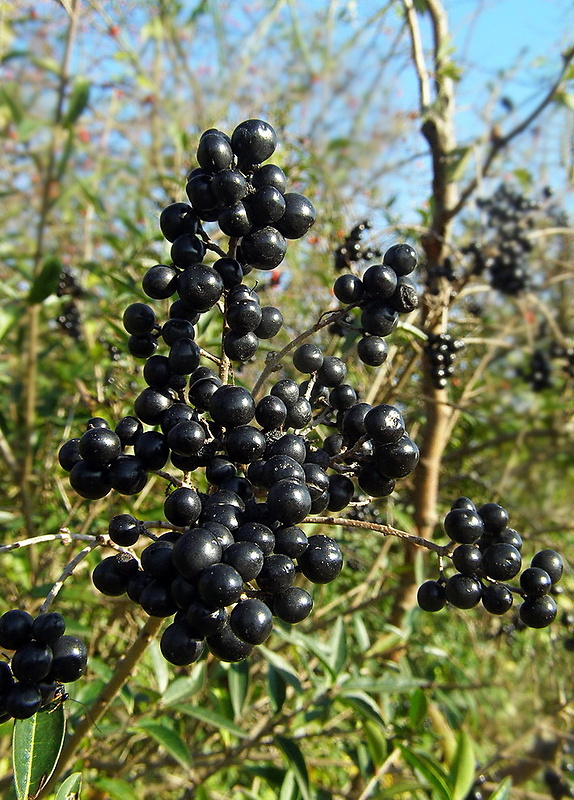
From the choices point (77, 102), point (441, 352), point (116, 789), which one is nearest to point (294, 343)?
point (441, 352)

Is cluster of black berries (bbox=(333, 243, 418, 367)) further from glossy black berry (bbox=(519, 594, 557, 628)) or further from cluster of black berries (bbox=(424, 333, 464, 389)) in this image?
cluster of black berries (bbox=(424, 333, 464, 389))

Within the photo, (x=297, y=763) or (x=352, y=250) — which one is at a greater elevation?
(x=352, y=250)

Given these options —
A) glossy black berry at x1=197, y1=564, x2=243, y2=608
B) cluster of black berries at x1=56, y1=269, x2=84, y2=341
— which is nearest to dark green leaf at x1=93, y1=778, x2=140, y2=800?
glossy black berry at x1=197, y1=564, x2=243, y2=608

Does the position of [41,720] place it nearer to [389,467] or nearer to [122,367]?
[389,467]

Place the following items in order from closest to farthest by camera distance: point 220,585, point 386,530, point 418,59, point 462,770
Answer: point 220,585
point 386,530
point 462,770
point 418,59

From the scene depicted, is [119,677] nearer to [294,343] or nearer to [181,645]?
[181,645]

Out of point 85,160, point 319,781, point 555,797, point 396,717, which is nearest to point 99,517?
point 396,717

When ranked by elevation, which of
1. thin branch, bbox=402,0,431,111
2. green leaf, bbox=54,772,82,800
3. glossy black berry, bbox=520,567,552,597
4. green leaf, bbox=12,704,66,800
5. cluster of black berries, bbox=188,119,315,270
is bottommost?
green leaf, bbox=54,772,82,800
